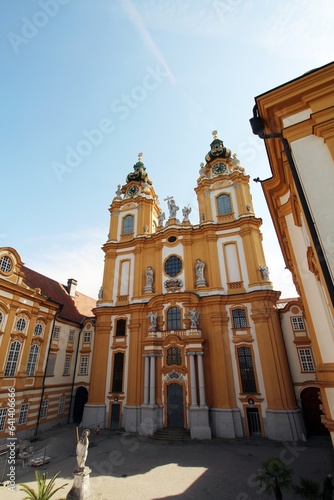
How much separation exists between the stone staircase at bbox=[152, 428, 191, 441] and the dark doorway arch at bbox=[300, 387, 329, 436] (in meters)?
8.39

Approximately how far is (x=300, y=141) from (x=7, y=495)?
16554 mm

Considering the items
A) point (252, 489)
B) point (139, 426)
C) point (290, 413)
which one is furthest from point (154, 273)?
point (252, 489)

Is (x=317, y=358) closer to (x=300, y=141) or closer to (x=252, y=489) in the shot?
(x=300, y=141)

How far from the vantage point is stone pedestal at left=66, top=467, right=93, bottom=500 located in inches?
369

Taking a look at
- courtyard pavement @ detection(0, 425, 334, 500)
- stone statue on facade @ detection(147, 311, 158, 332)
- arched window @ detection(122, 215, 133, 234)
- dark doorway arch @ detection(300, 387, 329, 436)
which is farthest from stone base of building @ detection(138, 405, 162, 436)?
arched window @ detection(122, 215, 133, 234)

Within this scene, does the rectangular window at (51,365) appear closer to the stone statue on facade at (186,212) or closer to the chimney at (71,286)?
the chimney at (71,286)

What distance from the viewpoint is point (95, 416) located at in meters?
21.4

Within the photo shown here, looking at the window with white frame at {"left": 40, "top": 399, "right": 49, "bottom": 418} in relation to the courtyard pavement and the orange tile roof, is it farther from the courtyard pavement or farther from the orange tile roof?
the orange tile roof

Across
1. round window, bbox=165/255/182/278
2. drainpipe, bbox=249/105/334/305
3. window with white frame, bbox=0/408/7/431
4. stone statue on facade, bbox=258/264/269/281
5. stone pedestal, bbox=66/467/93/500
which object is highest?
round window, bbox=165/255/182/278

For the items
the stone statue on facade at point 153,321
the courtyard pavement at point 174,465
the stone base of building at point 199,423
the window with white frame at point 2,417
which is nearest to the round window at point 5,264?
the window with white frame at point 2,417

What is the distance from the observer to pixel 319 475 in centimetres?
1128

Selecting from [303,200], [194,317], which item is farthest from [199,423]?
[303,200]

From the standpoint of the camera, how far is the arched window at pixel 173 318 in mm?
22375

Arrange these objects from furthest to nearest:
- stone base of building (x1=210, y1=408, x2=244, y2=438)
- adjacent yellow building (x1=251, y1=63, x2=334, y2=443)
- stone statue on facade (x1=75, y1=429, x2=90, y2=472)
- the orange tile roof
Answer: the orange tile roof < stone base of building (x1=210, y1=408, x2=244, y2=438) < stone statue on facade (x1=75, y1=429, x2=90, y2=472) < adjacent yellow building (x1=251, y1=63, x2=334, y2=443)
